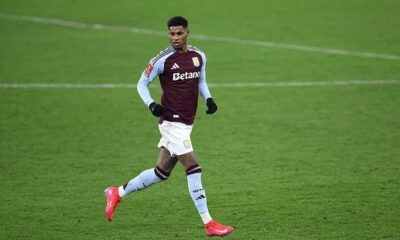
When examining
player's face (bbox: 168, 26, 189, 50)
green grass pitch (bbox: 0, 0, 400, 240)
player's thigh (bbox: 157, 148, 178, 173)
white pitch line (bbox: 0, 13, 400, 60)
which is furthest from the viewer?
white pitch line (bbox: 0, 13, 400, 60)

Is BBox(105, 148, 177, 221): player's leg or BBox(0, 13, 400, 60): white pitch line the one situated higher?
BBox(105, 148, 177, 221): player's leg

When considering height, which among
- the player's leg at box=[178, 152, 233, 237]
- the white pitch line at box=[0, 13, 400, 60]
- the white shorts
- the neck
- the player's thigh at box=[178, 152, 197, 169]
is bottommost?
the white pitch line at box=[0, 13, 400, 60]

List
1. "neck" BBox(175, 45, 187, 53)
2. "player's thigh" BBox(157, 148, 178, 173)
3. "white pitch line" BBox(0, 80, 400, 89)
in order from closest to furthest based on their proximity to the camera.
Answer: "neck" BBox(175, 45, 187, 53)
"player's thigh" BBox(157, 148, 178, 173)
"white pitch line" BBox(0, 80, 400, 89)

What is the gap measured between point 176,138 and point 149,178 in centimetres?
59

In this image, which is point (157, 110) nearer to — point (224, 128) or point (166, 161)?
point (166, 161)

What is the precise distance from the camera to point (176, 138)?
9281 millimetres

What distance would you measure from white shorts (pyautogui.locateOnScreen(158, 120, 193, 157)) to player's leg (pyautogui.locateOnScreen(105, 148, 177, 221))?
148 millimetres

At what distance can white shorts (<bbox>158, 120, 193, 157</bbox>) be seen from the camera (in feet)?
30.3

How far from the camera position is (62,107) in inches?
606

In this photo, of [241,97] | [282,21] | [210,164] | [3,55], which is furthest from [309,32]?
[210,164]

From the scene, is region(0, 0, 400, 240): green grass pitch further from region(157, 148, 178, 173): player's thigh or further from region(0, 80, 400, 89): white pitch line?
region(157, 148, 178, 173): player's thigh

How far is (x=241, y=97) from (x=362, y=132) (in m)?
2.96

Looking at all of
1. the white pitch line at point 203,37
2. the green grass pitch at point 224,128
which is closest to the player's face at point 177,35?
the green grass pitch at point 224,128

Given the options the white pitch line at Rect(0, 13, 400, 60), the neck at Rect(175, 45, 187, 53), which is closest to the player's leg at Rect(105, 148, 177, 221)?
the neck at Rect(175, 45, 187, 53)
